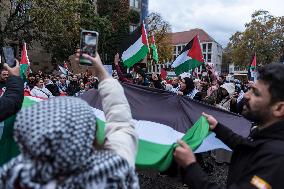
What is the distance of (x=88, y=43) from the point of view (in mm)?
2035

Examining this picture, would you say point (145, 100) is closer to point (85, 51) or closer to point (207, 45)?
point (85, 51)

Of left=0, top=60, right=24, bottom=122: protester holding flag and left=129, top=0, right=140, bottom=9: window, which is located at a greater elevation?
left=129, top=0, right=140, bottom=9: window

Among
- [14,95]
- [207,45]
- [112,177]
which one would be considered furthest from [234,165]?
[207,45]

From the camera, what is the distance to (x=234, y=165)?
2135 millimetres

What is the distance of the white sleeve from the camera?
168cm

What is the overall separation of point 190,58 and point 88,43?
28.7 feet

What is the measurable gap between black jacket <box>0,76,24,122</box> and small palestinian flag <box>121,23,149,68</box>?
6725 mm

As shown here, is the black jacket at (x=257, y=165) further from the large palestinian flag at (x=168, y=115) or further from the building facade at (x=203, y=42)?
the building facade at (x=203, y=42)

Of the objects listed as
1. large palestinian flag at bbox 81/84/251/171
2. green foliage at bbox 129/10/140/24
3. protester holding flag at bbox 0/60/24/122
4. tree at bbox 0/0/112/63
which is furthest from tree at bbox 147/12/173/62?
protester holding flag at bbox 0/60/24/122


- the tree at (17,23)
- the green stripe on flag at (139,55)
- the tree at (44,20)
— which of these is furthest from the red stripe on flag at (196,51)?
the tree at (17,23)

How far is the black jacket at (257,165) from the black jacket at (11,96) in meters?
1.50

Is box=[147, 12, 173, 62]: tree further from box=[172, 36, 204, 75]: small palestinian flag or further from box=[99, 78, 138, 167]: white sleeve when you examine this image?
box=[99, 78, 138, 167]: white sleeve

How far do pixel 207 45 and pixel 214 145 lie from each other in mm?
109711

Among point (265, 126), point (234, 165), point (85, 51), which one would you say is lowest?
point (234, 165)
